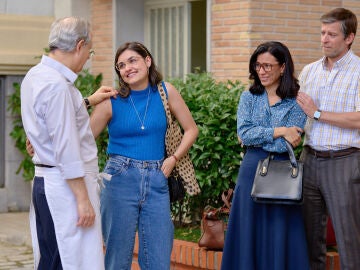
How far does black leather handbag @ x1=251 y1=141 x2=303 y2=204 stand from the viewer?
566 cm

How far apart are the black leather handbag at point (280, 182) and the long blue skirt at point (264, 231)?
14 centimetres

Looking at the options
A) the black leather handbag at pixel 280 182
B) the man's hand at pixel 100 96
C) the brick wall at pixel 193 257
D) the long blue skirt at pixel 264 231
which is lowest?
the brick wall at pixel 193 257

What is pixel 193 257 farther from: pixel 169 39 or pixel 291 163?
pixel 169 39

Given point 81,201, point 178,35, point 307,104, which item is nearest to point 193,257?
point 307,104

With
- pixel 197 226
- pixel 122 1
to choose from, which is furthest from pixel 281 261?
pixel 122 1

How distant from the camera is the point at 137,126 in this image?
5.73 metres

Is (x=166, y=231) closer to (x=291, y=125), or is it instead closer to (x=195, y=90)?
(x=291, y=125)

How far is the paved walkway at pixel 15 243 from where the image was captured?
8789mm

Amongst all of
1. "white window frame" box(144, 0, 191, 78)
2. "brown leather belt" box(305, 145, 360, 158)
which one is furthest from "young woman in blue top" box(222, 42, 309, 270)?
"white window frame" box(144, 0, 191, 78)

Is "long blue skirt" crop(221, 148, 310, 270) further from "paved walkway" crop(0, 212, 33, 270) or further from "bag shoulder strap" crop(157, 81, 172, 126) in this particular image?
"paved walkway" crop(0, 212, 33, 270)

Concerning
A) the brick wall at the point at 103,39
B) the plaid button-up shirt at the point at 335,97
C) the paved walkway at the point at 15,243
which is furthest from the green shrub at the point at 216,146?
the brick wall at the point at 103,39

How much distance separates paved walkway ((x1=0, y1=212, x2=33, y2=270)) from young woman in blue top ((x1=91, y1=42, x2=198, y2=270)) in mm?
3031

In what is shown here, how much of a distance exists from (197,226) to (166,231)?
7.57ft

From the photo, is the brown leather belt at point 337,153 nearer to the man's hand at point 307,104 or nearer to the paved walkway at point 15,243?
the man's hand at point 307,104
